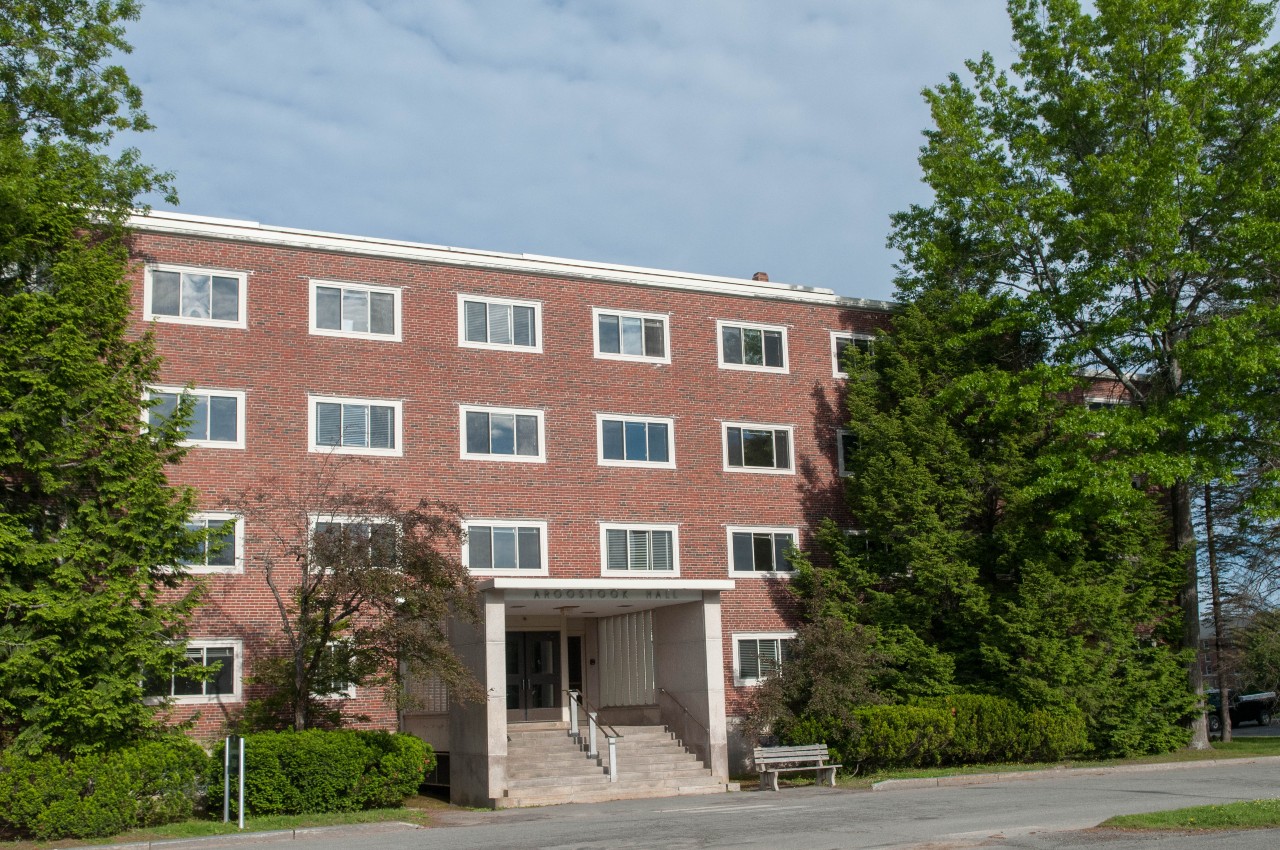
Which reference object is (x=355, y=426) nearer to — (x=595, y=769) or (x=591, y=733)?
(x=591, y=733)

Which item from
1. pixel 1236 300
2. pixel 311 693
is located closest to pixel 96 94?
pixel 311 693

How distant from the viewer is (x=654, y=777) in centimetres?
2591

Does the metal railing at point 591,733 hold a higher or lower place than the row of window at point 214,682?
lower

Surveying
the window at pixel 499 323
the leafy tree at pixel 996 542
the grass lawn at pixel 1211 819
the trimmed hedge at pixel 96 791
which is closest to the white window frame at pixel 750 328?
the leafy tree at pixel 996 542

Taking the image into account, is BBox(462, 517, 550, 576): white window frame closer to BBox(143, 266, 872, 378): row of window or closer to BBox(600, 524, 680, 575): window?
BBox(600, 524, 680, 575): window

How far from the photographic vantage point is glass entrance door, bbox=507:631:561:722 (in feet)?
98.6

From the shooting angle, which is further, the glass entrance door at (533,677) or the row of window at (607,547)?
the glass entrance door at (533,677)

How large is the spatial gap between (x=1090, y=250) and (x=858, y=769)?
13.6 m

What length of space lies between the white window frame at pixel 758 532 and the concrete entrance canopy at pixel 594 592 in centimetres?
318

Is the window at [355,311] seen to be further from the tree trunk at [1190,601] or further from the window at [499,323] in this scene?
the tree trunk at [1190,601]

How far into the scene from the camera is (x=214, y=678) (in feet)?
83.9

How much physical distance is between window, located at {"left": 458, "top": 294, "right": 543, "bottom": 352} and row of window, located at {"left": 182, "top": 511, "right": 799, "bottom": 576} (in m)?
4.21

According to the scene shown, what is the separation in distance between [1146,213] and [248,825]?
23497 millimetres

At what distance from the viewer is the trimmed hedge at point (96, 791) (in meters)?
19.2
